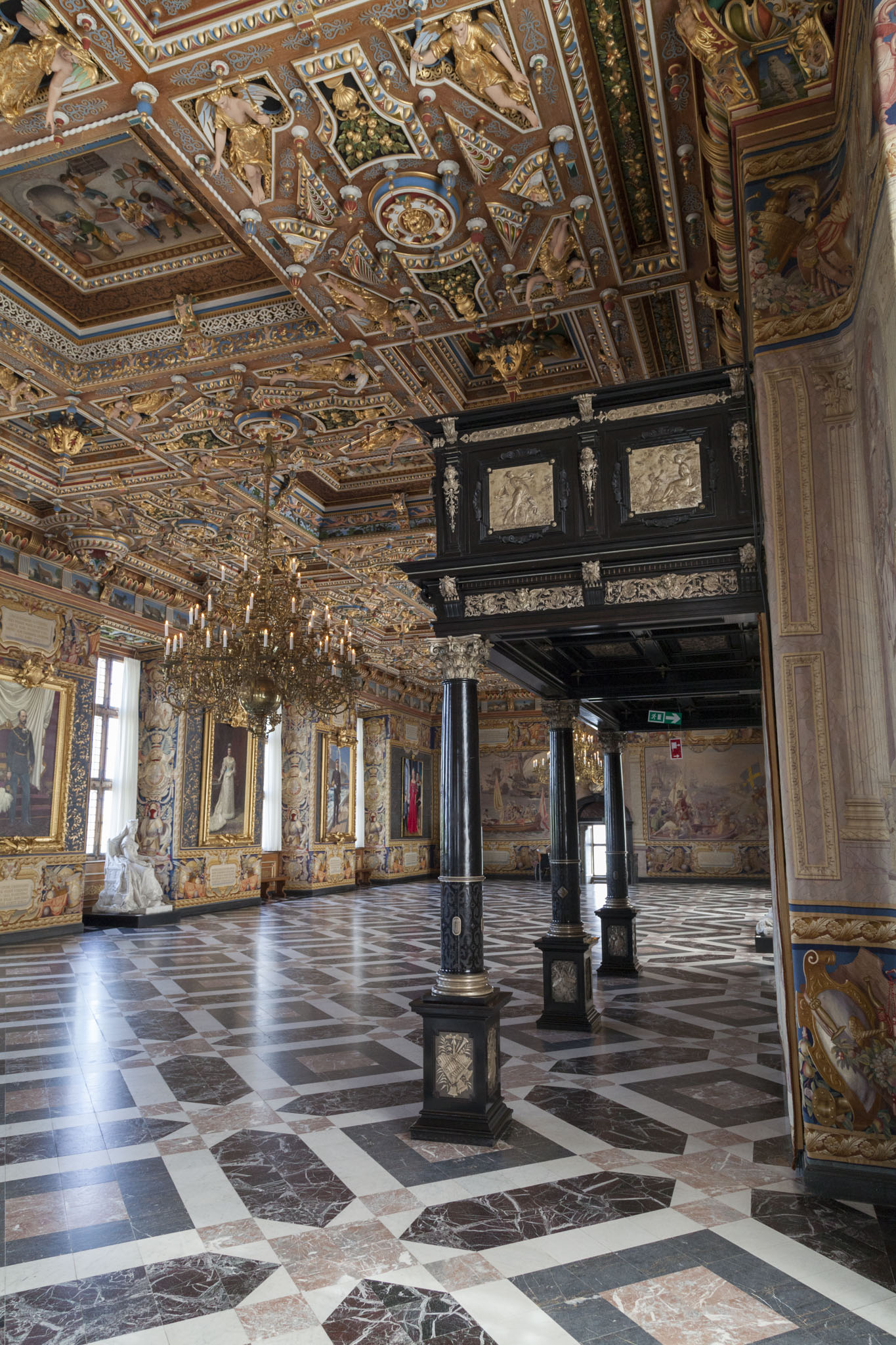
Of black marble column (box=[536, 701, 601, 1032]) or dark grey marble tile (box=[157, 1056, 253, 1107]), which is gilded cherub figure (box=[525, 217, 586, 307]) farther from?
dark grey marble tile (box=[157, 1056, 253, 1107])

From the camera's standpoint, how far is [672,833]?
80.0 ft

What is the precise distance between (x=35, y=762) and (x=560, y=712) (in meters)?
8.56

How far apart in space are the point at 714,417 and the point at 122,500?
927 cm

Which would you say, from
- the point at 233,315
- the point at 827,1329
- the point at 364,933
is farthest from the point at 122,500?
the point at 827,1329

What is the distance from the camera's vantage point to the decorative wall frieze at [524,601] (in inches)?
193

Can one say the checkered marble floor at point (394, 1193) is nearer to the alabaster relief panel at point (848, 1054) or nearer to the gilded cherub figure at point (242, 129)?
the alabaster relief panel at point (848, 1054)

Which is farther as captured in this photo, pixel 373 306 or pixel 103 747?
pixel 103 747

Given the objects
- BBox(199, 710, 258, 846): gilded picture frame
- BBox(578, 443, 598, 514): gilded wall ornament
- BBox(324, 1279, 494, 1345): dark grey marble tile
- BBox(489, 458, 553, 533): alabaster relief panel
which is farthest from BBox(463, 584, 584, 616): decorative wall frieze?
BBox(199, 710, 258, 846): gilded picture frame

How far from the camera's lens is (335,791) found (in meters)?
21.5

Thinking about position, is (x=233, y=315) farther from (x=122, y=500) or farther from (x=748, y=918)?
(x=748, y=918)

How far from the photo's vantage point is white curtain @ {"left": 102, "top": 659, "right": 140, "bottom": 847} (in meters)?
15.2

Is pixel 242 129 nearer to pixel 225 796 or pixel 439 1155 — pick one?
pixel 439 1155

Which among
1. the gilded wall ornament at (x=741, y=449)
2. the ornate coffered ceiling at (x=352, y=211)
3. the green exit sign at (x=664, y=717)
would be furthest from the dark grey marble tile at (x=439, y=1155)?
the ornate coffered ceiling at (x=352, y=211)

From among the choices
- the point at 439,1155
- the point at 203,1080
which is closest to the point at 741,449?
the point at 439,1155
